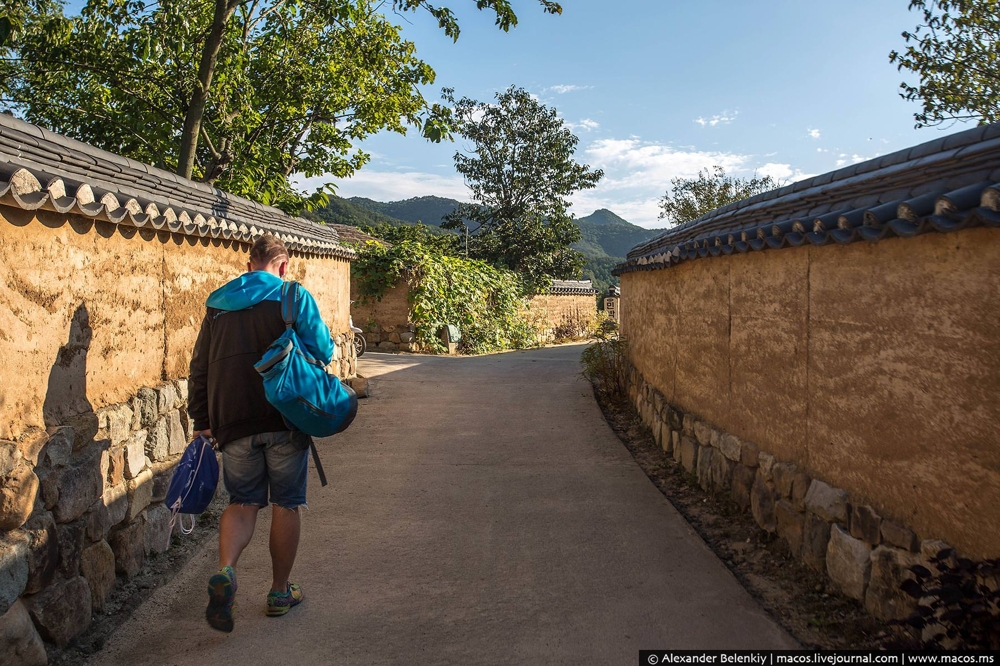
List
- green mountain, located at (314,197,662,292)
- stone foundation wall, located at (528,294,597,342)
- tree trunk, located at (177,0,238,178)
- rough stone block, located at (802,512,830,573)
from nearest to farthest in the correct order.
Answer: rough stone block, located at (802,512,830,573), tree trunk, located at (177,0,238,178), stone foundation wall, located at (528,294,597,342), green mountain, located at (314,197,662,292)

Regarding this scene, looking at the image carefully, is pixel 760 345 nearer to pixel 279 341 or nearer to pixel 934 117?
pixel 279 341

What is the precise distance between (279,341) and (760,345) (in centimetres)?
286

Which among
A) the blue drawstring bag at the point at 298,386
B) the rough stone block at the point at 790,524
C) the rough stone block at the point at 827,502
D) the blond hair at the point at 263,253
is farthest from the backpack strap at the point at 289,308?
the rough stone block at the point at 790,524

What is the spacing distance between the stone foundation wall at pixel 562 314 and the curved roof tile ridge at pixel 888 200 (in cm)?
1813

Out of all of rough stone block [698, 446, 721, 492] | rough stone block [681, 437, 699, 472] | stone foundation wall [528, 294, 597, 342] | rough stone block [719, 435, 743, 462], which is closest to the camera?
rough stone block [719, 435, 743, 462]

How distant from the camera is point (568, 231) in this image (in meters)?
26.4

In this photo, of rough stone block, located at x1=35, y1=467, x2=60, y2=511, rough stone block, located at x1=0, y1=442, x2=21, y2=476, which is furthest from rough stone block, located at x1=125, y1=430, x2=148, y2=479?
rough stone block, located at x1=0, y1=442, x2=21, y2=476

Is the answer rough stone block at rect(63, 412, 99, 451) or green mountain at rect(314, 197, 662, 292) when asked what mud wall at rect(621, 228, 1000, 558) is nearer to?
rough stone block at rect(63, 412, 99, 451)

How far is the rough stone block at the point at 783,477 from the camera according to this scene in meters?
3.81

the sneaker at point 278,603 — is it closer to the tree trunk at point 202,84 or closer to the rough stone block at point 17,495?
the rough stone block at point 17,495

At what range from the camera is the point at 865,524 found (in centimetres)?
310

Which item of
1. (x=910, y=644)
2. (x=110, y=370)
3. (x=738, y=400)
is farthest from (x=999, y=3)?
(x=110, y=370)

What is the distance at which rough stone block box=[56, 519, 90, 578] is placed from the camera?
9.53 ft

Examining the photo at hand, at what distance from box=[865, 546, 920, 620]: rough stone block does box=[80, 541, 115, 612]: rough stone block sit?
3.46 metres
